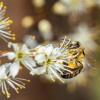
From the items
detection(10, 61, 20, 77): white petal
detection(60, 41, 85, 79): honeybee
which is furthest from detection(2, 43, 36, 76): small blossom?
detection(60, 41, 85, 79): honeybee

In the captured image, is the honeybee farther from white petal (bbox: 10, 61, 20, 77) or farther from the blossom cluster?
white petal (bbox: 10, 61, 20, 77)

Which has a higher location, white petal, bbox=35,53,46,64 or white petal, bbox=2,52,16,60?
white petal, bbox=2,52,16,60

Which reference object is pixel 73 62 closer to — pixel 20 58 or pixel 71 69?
pixel 71 69

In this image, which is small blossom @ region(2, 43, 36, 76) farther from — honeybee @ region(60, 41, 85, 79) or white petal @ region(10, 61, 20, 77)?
honeybee @ region(60, 41, 85, 79)

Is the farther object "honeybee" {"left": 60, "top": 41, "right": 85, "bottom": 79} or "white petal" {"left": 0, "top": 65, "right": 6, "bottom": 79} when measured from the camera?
"honeybee" {"left": 60, "top": 41, "right": 85, "bottom": 79}

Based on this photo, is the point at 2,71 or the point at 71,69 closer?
the point at 2,71

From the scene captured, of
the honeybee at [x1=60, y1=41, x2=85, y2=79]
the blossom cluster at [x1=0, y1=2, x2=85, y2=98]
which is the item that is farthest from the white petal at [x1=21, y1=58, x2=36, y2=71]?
the honeybee at [x1=60, y1=41, x2=85, y2=79]

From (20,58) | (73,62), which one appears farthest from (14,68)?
(73,62)

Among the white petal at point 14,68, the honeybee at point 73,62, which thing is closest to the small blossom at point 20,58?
the white petal at point 14,68

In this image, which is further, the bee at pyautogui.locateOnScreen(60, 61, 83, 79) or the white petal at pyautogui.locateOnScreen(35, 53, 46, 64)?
the bee at pyautogui.locateOnScreen(60, 61, 83, 79)

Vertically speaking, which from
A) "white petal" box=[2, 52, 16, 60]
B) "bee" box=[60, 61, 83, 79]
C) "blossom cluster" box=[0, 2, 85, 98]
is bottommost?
"bee" box=[60, 61, 83, 79]
